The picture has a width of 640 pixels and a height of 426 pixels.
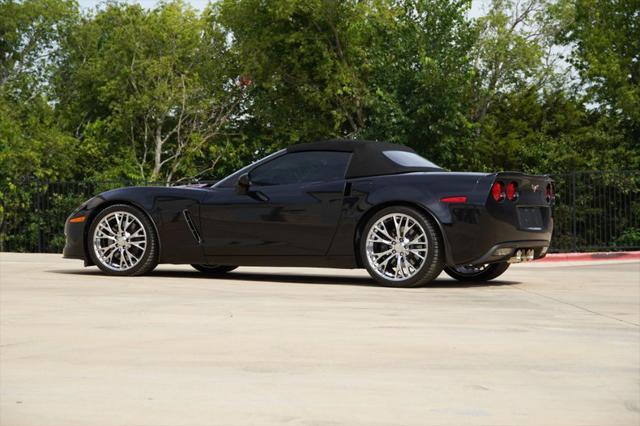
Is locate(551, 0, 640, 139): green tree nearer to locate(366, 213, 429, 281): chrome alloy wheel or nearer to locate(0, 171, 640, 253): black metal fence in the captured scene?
locate(0, 171, 640, 253): black metal fence

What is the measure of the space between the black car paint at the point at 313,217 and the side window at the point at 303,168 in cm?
10

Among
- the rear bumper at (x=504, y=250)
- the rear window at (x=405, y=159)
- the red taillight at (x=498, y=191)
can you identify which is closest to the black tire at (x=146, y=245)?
the rear window at (x=405, y=159)

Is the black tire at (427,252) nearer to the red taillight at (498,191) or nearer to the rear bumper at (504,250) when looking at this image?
the rear bumper at (504,250)

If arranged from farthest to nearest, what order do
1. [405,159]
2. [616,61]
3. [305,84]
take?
[305,84] → [616,61] → [405,159]

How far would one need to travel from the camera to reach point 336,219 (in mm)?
9516

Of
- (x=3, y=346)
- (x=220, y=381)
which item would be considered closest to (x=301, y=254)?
(x=3, y=346)

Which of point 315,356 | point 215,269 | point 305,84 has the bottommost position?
point 315,356

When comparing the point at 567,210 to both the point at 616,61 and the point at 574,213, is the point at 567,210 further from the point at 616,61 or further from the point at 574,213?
the point at 616,61

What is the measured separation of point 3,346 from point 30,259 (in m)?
9.63

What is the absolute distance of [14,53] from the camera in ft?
183

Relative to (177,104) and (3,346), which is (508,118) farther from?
(3,346)

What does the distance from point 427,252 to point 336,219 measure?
984 millimetres

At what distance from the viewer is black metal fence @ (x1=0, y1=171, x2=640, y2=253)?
1962 centimetres

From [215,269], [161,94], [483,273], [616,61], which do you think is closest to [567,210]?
[483,273]
